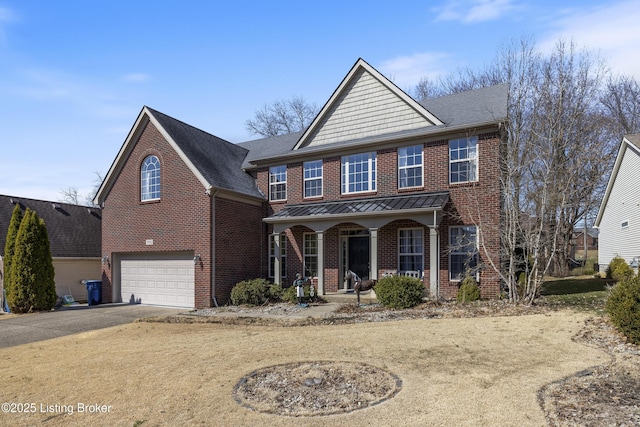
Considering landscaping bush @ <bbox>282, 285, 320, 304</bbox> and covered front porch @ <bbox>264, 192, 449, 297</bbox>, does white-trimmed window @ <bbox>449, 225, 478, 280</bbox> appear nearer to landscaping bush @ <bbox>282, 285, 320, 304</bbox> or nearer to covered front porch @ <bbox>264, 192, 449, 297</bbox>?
covered front porch @ <bbox>264, 192, 449, 297</bbox>

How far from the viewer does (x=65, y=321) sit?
14.6 m

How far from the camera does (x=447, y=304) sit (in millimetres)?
13195

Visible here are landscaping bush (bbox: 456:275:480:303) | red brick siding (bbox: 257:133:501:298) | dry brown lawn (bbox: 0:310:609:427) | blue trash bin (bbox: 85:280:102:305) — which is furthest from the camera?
blue trash bin (bbox: 85:280:102:305)

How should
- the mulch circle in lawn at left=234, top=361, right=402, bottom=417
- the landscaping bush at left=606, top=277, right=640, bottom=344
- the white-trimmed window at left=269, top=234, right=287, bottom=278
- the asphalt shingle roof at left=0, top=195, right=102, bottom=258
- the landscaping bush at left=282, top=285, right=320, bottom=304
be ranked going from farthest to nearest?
the asphalt shingle roof at left=0, top=195, right=102, bottom=258, the white-trimmed window at left=269, top=234, right=287, bottom=278, the landscaping bush at left=282, top=285, right=320, bottom=304, the landscaping bush at left=606, top=277, right=640, bottom=344, the mulch circle in lawn at left=234, top=361, right=402, bottom=417

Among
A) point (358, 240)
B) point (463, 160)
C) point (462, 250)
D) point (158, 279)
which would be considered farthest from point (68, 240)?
point (463, 160)

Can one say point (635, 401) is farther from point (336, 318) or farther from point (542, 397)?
point (336, 318)

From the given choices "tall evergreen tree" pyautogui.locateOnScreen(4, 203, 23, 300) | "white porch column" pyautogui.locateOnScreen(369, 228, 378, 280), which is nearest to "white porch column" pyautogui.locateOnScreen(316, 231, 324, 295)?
"white porch column" pyautogui.locateOnScreen(369, 228, 378, 280)

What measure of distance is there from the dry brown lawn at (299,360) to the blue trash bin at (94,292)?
888 cm

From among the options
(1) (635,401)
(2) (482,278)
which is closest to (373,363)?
(1) (635,401)

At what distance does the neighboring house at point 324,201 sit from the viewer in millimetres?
14492

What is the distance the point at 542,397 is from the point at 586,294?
11.0 metres

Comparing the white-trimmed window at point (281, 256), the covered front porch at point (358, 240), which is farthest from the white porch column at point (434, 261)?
the white-trimmed window at point (281, 256)

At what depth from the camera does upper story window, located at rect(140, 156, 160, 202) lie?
18.0 meters

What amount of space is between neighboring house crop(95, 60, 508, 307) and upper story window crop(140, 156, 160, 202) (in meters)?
0.06
